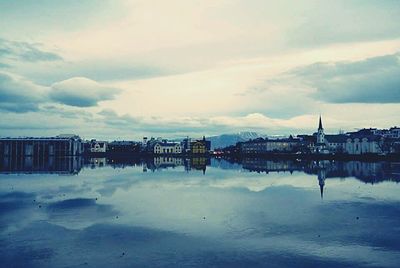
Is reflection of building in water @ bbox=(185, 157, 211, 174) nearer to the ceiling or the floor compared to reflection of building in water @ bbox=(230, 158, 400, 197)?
nearer to the floor

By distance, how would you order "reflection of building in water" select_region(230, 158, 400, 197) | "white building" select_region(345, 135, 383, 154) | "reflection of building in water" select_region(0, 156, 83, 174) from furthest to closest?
1. "white building" select_region(345, 135, 383, 154)
2. "reflection of building in water" select_region(0, 156, 83, 174)
3. "reflection of building in water" select_region(230, 158, 400, 197)

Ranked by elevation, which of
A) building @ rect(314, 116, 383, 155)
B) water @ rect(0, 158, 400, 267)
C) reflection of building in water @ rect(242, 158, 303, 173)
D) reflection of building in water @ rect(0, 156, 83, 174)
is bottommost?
water @ rect(0, 158, 400, 267)

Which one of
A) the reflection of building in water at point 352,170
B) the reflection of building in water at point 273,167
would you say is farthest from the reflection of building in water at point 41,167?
the reflection of building in water at point 352,170

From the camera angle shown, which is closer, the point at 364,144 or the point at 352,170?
the point at 352,170

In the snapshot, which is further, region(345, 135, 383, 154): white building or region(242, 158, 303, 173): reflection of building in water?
region(345, 135, 383, 154): white building

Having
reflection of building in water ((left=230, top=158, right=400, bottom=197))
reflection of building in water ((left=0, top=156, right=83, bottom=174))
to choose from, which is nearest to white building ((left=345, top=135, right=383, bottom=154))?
reflection of building in water ((left=230, top=158, right=400, bottom=197))

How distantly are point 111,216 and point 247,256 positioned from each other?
15180 mm

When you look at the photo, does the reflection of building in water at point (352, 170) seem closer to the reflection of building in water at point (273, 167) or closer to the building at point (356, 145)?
the reflection of building in water at point (273, 167)

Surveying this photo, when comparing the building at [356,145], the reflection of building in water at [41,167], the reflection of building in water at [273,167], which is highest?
the building at [356,145]

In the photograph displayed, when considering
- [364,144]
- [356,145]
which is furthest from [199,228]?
[356,145]

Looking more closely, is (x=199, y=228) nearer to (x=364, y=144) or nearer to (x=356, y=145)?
(x=364, y=144)

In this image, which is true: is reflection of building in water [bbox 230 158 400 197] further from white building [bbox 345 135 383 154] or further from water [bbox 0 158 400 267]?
white building [bbox 345 135 383 154]

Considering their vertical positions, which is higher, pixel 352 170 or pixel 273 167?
pixel 352 170

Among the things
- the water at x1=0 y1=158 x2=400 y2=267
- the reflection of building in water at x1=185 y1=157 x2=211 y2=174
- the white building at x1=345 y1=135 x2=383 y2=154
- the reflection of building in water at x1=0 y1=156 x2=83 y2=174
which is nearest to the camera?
the water at x1=0 y1=158 x2=400 y2=267
